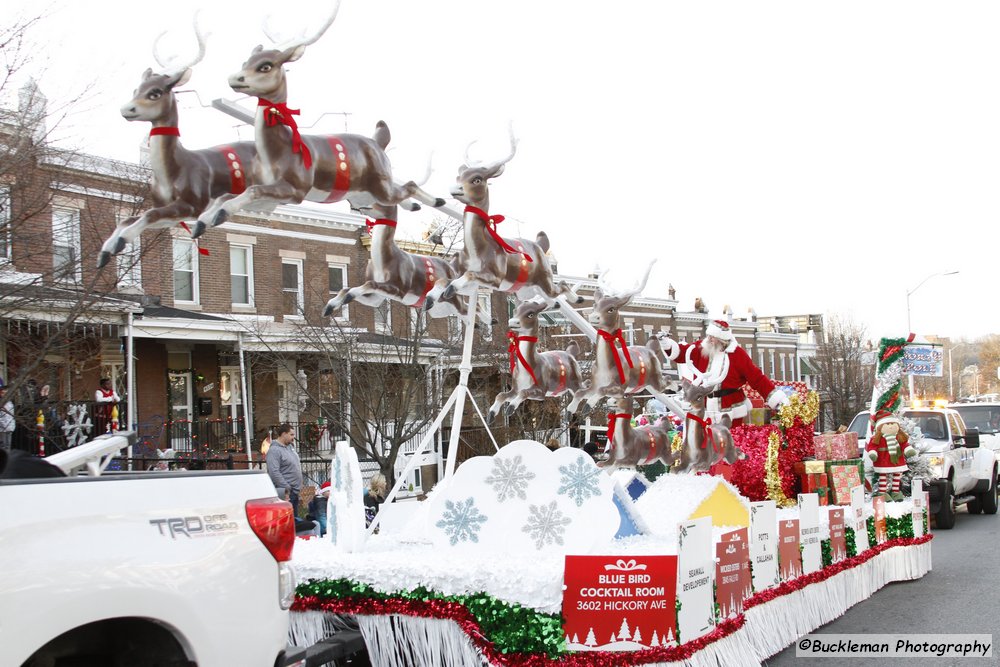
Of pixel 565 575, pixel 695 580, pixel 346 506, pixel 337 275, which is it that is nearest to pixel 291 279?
pixel 337 275

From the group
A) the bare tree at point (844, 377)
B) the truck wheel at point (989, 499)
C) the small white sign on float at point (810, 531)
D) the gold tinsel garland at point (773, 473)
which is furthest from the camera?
the bare tree at point (844, 377)

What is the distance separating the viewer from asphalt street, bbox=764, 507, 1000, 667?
285 inches

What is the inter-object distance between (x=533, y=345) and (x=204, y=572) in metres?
4.31

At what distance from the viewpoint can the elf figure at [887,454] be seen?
12859mm

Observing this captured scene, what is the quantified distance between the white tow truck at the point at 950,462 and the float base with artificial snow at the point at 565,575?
7.47m

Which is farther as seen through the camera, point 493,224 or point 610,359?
point 610,359

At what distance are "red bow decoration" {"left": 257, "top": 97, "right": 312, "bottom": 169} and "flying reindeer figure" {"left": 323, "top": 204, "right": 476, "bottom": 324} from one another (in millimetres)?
841

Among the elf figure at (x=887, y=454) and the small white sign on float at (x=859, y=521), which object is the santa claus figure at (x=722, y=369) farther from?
the elf figure at (x=887, y=454)

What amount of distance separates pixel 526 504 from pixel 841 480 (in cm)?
518

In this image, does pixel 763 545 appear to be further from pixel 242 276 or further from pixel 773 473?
pixel 242 276

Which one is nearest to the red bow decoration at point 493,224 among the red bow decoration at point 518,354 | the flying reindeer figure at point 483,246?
the flying reindeer figure at point 483,246

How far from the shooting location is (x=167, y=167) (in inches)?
182

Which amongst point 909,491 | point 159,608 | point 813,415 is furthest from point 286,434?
point 909,491

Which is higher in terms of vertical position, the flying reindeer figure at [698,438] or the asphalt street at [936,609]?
the flying reindeer figure at [698,438]
